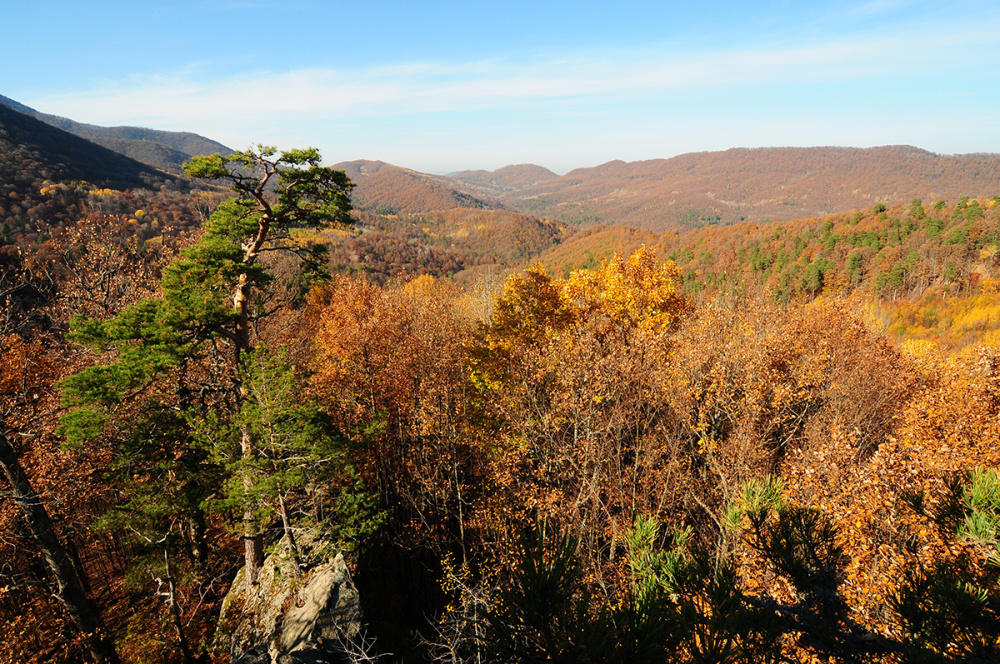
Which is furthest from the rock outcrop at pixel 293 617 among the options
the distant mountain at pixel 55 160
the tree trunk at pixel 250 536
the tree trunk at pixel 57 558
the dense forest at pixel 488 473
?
the distant mountain at pixel 55 160

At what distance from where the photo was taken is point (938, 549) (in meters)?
5.14

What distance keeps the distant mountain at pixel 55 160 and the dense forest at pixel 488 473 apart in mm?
110696

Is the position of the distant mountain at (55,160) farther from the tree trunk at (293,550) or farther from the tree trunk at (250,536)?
the tree trunk at (293,550)

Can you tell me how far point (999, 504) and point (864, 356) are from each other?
18.5 meters

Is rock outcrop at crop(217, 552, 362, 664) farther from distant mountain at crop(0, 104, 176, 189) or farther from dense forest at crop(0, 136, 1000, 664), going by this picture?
distant mountain at crop(0, 104, 176, 189)

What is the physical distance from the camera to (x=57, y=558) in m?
10.1

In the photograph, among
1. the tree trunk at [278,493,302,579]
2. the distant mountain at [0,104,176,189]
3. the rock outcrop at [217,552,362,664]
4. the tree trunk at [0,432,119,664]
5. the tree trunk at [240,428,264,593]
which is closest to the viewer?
the tree trunk at [0,432,119,664]

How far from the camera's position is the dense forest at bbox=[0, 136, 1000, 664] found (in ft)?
10.9

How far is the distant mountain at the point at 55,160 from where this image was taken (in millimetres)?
92438

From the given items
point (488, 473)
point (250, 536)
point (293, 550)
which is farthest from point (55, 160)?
point (488, 473)

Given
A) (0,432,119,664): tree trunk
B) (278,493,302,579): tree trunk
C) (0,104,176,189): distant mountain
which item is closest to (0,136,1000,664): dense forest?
(0,432,119,664): tree trunk

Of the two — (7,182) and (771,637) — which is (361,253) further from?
(771,637)

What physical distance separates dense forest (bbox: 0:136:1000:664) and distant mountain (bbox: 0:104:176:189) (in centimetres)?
11070

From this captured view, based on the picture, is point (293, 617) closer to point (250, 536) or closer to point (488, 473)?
point (250, 536)
